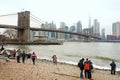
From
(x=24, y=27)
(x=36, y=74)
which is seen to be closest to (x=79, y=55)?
(x=36, y=74)

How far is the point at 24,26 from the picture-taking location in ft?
306

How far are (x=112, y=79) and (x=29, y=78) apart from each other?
4.97m

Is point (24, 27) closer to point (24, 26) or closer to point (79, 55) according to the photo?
point (24, 26)

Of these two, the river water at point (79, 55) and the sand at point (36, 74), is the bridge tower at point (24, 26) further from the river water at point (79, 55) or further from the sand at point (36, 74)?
the sand at point (36, 74)

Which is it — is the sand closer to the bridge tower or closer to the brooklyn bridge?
the brooklyn bridge

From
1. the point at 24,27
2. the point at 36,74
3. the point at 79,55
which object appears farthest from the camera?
the point at 24,27

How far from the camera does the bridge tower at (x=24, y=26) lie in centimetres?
9069

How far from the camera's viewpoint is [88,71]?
12.2 meters

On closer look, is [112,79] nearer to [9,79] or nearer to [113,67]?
[113,67]

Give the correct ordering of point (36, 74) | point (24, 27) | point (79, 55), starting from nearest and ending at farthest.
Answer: point (36, 74) → point (79, 55) → point (24, 27)

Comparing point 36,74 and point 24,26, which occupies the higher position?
point 24,26

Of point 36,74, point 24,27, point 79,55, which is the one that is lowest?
point 79,55

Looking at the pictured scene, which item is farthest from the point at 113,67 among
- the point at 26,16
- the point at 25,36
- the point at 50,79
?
the point at 26,16

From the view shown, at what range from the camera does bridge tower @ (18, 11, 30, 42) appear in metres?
90.7
